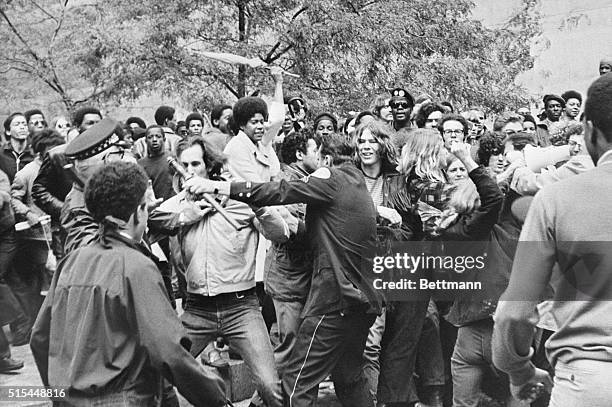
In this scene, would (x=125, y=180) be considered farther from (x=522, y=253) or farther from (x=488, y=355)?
(x=488, y=355)

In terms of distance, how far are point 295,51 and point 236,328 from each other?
277 inches

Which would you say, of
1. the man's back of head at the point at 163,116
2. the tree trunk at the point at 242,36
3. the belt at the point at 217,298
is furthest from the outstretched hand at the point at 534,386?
the tree trunk at the point at 242,36

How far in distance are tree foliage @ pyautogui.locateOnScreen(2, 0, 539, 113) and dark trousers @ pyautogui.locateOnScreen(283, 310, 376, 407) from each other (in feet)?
20.3

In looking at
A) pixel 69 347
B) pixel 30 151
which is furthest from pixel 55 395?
pixel 30 151

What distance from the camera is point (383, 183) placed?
19.6 feet

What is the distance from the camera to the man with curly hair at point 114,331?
10.8ft

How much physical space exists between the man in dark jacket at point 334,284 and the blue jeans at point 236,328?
0.17 metres

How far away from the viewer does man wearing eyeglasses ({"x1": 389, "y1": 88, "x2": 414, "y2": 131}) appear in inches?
290

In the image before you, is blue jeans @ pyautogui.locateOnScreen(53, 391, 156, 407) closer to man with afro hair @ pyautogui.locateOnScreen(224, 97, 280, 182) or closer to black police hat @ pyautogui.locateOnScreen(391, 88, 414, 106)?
man with afro hair @ pyautogui.locateOnScreen(224, 97, 280, 182)

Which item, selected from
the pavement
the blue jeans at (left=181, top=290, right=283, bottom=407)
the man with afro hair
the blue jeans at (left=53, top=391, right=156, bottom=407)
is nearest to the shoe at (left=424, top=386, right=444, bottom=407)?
the pavement

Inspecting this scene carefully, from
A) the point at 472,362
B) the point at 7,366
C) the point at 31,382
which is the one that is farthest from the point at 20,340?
the point at 472,362

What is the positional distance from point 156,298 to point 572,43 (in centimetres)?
1236

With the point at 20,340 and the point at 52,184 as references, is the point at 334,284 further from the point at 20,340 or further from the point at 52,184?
the point at 20,340

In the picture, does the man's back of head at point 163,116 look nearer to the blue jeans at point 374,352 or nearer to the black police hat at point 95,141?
the black police hat at point 95,141
